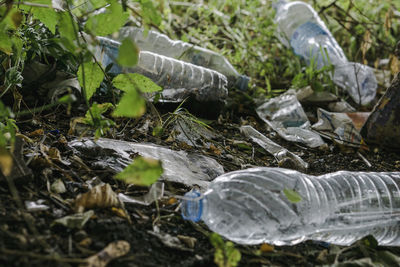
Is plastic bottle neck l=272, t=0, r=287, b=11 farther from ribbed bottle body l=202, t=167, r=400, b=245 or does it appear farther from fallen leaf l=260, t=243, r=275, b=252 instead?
fallen leaf l=260, t=243, r=275, b=252

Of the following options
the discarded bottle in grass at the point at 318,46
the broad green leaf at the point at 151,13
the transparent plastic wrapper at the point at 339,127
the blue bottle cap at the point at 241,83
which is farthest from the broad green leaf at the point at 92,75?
the discarded bottle in grass at the point at 318,46

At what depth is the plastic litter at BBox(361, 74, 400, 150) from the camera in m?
2.10

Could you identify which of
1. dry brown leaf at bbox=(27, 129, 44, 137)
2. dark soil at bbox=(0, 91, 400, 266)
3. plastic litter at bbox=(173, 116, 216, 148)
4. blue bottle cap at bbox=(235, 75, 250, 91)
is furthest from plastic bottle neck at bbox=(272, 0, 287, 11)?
dry brown leaf at bbox=(27, 129, 44, 137)

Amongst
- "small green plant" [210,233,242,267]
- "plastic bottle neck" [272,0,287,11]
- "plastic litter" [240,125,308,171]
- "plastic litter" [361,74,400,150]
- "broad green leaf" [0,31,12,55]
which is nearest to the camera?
"small green plant" [210,233,242,267]

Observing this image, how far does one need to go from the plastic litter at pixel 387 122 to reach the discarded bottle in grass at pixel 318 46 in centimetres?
62

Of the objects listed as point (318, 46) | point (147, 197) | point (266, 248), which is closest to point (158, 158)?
point (147, 197)

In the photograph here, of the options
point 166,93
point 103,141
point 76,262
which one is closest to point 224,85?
point 166,93

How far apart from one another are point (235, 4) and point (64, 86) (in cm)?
195

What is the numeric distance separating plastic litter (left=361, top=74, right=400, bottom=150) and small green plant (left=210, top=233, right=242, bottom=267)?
1.53 meters

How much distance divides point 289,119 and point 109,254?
1.77 m

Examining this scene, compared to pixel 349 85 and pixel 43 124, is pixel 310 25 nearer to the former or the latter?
pixel 349 85

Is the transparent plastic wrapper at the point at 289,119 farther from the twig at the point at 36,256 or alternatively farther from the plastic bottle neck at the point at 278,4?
the twig at the point at 36,256

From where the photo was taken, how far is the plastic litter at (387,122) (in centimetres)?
210

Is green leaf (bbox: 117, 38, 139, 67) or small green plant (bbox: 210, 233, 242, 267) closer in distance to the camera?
green leaf (bbox: 117, 38, 139, 67)
